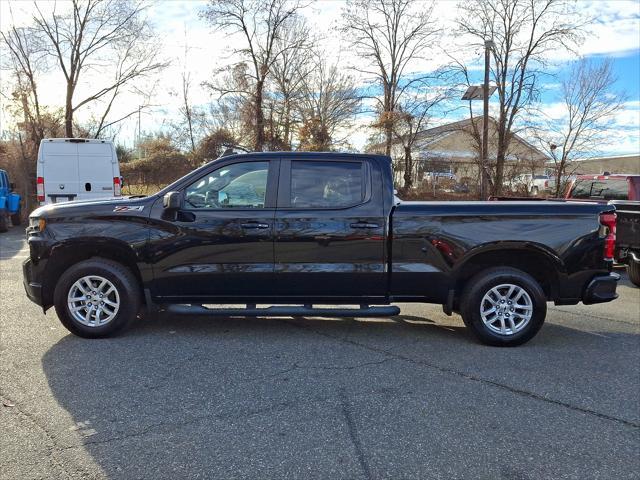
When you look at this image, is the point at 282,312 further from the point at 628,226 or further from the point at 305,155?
the point at 628,226

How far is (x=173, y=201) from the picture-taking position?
16.5 feet

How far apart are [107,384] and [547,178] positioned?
2794cm

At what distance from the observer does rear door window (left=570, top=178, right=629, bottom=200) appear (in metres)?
10.9

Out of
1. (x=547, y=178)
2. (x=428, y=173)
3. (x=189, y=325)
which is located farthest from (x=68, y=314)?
(x=547, y=178)

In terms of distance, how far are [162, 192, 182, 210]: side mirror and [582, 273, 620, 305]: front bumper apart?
4198mm

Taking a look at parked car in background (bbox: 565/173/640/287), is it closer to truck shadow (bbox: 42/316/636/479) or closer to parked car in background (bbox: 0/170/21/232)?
truck shadow (bbox: 42/316/636/479)

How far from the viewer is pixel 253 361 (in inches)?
182

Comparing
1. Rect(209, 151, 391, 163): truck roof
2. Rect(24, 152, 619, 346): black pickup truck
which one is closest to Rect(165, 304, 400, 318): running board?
Rect(24, 152, 619, 346): black pickup truck

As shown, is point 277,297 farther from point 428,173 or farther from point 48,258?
point 428,173

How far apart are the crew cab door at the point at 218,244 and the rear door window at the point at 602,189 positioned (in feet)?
29.5

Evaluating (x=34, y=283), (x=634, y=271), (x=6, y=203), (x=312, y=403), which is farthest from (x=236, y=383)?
(x=6, y=203)

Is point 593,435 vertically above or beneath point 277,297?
beneath

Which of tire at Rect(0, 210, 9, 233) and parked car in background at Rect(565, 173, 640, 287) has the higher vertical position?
parked car in background at Rect(565, 173, 640, 287)

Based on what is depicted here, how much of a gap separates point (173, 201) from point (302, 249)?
135cm
